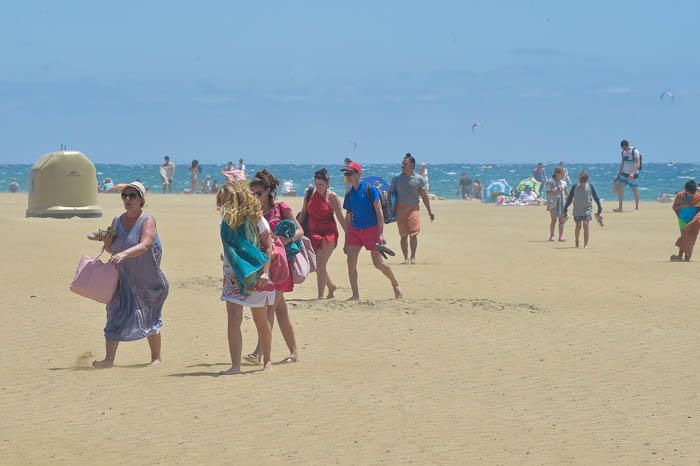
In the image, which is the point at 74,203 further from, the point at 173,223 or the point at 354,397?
the point at 354,397

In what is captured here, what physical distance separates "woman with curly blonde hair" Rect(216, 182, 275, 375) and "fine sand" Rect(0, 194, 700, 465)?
21.5 inches

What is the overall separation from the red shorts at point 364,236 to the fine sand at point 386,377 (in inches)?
24.4

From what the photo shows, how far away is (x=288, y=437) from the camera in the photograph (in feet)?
22.5

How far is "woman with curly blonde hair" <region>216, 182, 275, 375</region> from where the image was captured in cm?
827

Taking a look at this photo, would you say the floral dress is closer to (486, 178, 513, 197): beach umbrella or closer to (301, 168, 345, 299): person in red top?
(301, 168, 345, 299): person in red top

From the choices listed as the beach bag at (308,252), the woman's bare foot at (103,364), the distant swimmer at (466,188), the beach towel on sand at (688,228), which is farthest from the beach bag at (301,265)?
the distant swimmer at (466,188)

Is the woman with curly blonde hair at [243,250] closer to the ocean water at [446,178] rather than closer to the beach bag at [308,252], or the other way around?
the beach bag at [308,252]

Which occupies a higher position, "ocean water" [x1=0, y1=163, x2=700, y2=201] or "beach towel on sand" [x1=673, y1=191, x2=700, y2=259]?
"beach towel on sand" [x1=673, y1=191, x2=700, y2=259]

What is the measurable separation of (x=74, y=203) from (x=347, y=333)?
15.3 meters

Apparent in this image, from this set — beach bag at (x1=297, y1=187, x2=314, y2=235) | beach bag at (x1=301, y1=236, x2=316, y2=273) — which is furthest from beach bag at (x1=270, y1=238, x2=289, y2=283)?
beach bag at (x1=297, y1=187, x2=314, y2=235)

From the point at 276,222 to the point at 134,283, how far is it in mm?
1095

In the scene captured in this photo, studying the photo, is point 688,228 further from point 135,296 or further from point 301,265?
point 135,296

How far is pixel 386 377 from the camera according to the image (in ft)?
28.5

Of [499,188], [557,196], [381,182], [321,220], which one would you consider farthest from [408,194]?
[499,188]
